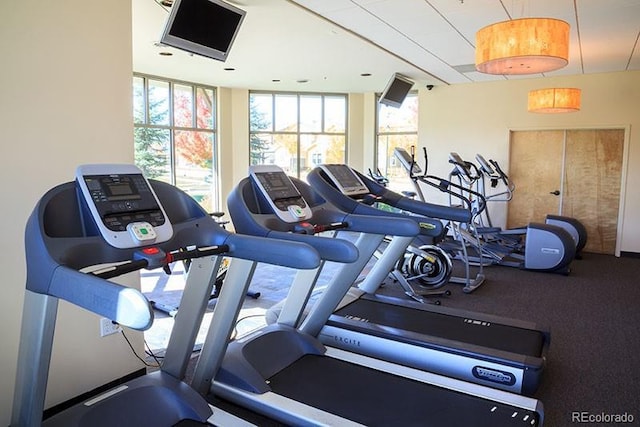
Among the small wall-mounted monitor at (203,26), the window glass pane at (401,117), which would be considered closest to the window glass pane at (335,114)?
the window glass pane at (401,117)

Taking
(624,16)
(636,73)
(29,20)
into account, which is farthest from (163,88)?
(636,73)

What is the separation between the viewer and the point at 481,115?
26.3 feet

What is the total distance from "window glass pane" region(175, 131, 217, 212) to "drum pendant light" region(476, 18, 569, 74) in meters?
6.36

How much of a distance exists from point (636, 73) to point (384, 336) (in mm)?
6277

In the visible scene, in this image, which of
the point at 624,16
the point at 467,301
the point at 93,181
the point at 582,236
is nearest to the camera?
the point at 93,181

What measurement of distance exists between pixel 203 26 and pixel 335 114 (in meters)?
6.11

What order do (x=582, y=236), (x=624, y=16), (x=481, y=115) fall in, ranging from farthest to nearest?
(x=481, y=115) → (x=582, y=236) → (x=624, y=16)

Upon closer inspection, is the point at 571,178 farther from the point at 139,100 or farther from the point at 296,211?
the point at 139,100

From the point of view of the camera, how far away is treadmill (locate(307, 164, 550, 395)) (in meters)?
2.80

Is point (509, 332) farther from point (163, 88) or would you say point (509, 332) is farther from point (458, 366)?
point (163, 88)

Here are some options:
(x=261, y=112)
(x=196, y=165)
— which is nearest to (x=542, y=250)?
(x=261, y=112)

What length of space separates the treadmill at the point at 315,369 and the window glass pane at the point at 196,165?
5.95 m

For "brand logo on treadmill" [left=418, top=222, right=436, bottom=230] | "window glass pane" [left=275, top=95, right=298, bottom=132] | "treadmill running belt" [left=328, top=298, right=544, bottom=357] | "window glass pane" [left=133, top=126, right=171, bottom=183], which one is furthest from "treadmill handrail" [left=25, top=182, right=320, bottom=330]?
"window glass pane" [left=275, top=95, right=298, bottom=132]

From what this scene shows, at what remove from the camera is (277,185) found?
2.87 metres
